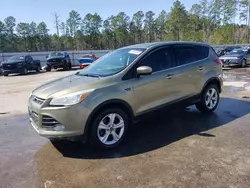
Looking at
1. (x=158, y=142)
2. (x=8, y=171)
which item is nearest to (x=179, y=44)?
(x=158, y=142)

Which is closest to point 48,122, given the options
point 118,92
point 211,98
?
point 118,92

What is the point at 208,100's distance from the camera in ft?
20.6

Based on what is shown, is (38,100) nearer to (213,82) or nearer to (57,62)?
(213,82)

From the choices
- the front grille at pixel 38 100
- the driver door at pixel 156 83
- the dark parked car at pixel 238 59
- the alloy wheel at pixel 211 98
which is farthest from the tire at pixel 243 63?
the front grille at pixel 38 100

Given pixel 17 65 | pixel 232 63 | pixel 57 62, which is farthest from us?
pixel 57 62

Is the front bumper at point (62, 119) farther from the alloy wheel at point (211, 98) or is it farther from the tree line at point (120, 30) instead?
the tree line at point (120, 30)

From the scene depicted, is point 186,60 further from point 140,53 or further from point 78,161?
point 78,161

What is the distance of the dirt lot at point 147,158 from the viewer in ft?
10.8

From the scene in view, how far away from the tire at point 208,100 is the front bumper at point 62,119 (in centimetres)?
325

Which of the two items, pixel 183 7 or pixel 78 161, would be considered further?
pixel 183 7

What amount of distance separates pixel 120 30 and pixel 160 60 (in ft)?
225

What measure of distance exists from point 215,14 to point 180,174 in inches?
2697

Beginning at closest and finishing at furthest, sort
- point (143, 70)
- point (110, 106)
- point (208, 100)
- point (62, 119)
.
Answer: point (62, 119), point (110, 106), point (143, 70), point (208, 100)

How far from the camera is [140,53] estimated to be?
192 inches
